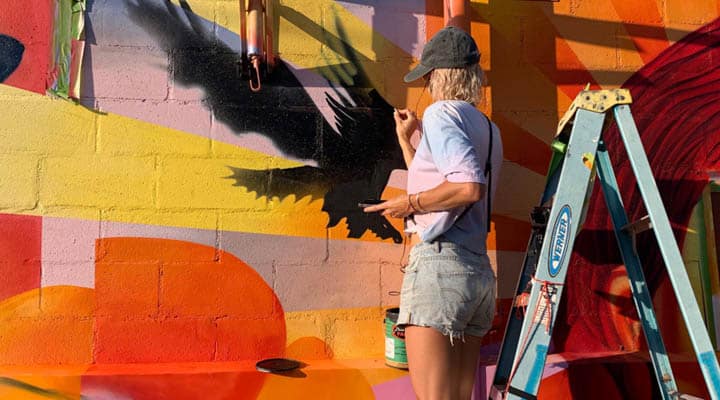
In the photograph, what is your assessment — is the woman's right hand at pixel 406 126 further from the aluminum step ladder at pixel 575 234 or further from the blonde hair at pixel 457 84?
the aluminum step ladder at pixel 575 234

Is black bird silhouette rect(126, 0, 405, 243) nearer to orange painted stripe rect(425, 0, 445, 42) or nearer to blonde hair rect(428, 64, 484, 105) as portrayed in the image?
orange painted stripe rect(425, 0, 445, 42)

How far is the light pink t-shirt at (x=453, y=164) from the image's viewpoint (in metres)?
2.40

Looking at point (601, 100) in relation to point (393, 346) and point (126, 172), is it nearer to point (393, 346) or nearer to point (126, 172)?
point (393, 346)

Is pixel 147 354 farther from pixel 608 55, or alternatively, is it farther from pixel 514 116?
pixel 608 55

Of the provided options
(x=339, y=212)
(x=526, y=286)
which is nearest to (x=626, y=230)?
(x=526, y=286)

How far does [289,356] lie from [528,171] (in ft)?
5.58

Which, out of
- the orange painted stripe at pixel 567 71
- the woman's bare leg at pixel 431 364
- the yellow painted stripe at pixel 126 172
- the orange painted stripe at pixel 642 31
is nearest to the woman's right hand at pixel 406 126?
the yellow painted stripe at pixel 126 172

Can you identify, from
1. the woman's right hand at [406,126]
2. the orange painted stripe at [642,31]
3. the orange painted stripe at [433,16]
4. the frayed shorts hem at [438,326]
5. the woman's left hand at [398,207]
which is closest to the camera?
the frayed shorts hem at [438,326]

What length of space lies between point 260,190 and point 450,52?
5.07 feet

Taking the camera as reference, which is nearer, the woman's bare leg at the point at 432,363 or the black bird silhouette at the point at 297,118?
the woman's bare leg at the point at 432,363

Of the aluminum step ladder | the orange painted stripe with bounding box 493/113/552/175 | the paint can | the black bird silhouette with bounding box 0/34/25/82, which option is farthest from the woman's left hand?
the black bird silhouette with bounding box 0/34/25/82

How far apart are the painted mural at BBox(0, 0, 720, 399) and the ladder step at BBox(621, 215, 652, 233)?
0.88m

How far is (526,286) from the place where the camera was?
327cm

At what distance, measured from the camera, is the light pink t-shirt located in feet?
7.86
